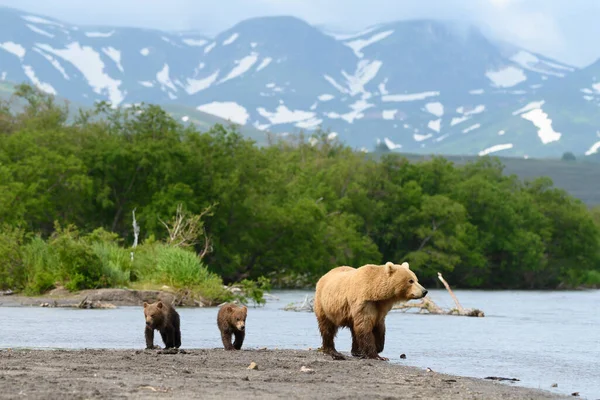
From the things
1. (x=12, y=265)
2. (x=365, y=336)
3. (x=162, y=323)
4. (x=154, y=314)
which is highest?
(x=12, y=265)

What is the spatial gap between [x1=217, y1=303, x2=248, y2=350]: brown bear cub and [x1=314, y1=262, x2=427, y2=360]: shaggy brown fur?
1317mm

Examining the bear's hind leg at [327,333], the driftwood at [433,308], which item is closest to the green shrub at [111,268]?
the driftwood at [433,308]

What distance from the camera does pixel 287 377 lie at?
50.1ft

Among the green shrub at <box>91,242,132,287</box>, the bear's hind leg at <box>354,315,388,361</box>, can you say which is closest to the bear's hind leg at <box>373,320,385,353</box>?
the bear's hind leg at <box>354,315,388,361</box>

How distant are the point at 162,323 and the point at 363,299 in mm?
3828

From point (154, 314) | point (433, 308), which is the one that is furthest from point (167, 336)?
point (433, 308)

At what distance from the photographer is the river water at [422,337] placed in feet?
66.1

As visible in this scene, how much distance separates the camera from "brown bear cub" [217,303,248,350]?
19172 mm

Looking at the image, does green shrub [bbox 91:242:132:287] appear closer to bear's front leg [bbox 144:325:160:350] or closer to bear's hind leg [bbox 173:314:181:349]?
bear's hind leg [bbox 173:314:181:349]

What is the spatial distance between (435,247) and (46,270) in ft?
152

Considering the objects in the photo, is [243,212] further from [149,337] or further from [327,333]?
[327,333]

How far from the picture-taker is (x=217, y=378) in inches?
582

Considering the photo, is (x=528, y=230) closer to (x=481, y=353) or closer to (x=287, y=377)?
(x=481, y=353)

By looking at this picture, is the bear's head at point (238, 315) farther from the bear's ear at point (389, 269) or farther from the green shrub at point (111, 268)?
the green shrub at point (111, 268)
